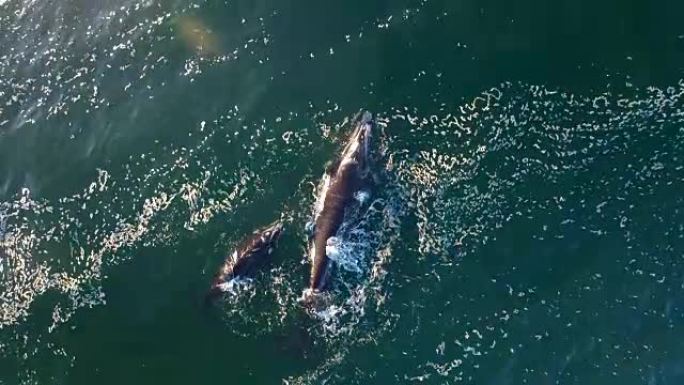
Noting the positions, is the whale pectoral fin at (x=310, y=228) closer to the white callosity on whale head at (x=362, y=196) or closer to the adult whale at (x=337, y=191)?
the adult whale at (x=337, y=191)

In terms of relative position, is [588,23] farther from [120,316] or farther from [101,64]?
[120,316]

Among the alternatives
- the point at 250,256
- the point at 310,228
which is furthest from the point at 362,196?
the point at 250,256

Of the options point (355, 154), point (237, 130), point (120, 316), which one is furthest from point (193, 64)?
point (120, 316)

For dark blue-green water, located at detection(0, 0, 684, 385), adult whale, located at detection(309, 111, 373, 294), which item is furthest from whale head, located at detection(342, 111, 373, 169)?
dark blue-green water, located at detection(0, 0, 684, 385)

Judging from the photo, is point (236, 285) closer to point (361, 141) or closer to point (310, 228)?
point (310, 228)

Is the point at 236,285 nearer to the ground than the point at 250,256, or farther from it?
nearer to the ground
